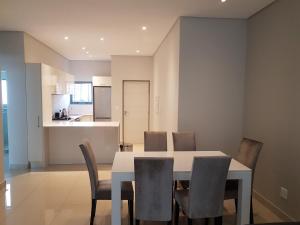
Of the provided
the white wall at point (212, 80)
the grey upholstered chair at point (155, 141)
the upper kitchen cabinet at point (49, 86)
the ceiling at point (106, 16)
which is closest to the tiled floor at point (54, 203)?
the grey upholstered chair at point (155, 141)

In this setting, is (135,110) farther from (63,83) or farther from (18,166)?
(18,166)

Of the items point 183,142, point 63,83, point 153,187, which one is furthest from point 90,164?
point 63,83

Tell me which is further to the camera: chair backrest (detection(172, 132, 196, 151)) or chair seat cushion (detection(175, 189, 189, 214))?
chair backrest (detection(172, 132, 196, 151))

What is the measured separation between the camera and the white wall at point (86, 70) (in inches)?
341

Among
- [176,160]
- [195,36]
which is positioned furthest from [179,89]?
[176,160]

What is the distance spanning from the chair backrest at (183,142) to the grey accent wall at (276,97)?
1.00 metres

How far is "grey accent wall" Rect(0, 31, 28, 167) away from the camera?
15.8 ft

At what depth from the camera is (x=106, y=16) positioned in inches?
153

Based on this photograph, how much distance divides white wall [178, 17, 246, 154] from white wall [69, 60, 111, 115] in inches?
207

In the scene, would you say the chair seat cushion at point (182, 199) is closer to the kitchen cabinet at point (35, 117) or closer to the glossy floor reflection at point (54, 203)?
the glossy floor reflection at point (54, 203)

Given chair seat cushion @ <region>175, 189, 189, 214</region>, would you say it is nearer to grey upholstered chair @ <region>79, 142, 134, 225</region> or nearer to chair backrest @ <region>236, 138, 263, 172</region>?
grey upholstered chair @ <region>79, 142, 134, 225</region>

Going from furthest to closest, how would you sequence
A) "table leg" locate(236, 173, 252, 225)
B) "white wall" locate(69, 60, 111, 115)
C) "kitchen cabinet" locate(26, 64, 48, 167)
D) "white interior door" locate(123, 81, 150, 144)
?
"white wall" locate(69, 60, 111, 115) < "white interior door" locate(123, 81, 150, 144) < "kitchen cabinet" locate(26, 64, 48, 167) < "table leg" locate(236, 173, 252, 225)

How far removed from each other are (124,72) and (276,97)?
5.14 meters

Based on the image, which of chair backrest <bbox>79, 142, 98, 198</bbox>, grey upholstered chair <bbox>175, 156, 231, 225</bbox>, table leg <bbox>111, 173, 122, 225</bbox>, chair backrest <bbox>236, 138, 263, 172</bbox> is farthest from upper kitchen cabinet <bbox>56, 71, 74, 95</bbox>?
grey upholstered chair <bbox>175, 156, 231, 225</bbox>
